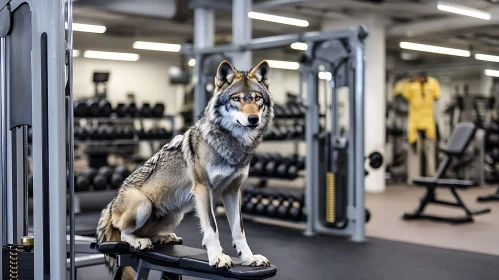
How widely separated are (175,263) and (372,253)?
8.00 feet

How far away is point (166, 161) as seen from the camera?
2.11m

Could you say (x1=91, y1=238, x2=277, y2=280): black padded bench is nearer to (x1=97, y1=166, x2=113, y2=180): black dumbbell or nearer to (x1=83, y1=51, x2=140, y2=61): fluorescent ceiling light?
(x1=97, y1=166, x2=113, y2=180): black dumbbell

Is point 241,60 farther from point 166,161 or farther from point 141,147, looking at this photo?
point 141,147

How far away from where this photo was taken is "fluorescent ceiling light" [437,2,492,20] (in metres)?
6.80

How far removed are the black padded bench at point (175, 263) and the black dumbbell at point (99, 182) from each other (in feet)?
12.4

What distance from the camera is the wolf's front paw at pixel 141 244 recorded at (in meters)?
2.10

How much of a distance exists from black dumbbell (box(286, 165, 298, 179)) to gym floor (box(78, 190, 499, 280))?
1.65ft

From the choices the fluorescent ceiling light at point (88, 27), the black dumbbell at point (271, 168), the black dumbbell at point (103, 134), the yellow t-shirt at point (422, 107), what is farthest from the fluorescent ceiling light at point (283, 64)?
the black dumbbell at point (271, 168)

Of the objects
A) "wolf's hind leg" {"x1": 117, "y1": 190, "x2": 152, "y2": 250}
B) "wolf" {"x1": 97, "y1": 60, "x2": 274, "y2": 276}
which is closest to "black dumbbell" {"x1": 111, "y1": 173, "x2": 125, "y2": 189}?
"wolf" {"x1": 97, "y1": 60, "x2": 274, "y2": 276}

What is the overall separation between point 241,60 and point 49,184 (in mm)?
3905

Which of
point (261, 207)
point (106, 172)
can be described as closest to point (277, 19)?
point (106, 172)

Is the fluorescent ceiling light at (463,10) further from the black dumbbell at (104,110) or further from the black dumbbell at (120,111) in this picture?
the black dumbbell at (104,110)

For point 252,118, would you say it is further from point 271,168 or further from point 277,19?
point 277,19

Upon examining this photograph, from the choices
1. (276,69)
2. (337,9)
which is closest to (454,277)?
(337,9)
